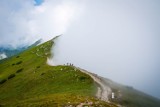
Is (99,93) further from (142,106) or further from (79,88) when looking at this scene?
(142,106)

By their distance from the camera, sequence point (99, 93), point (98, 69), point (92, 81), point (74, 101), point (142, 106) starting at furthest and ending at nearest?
1. point (98, 69)
2. point (92, 81)
3. point (99, 93)
4. point (142, 106)
5. point (74, 101)

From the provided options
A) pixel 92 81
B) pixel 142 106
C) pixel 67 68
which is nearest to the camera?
pixel 142 106

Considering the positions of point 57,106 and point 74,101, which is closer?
point 57,106

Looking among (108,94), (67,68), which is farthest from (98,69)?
(108,94)

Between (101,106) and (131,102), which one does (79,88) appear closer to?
(131,102)

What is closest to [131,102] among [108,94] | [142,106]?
[142,106]

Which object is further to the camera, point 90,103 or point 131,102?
point 131,102

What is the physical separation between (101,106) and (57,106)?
10.1m

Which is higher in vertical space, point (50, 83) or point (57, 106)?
point (50, 83)

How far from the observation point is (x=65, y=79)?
102m

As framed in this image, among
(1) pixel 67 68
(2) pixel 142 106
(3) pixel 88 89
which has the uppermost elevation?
(1) pixel 67 68

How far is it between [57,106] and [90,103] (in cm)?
820

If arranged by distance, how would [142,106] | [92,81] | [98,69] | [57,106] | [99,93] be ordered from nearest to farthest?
[57,106]
[142,106]
[99,93]
[92,81]
[98,69]

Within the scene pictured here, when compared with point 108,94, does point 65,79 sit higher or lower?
higher
